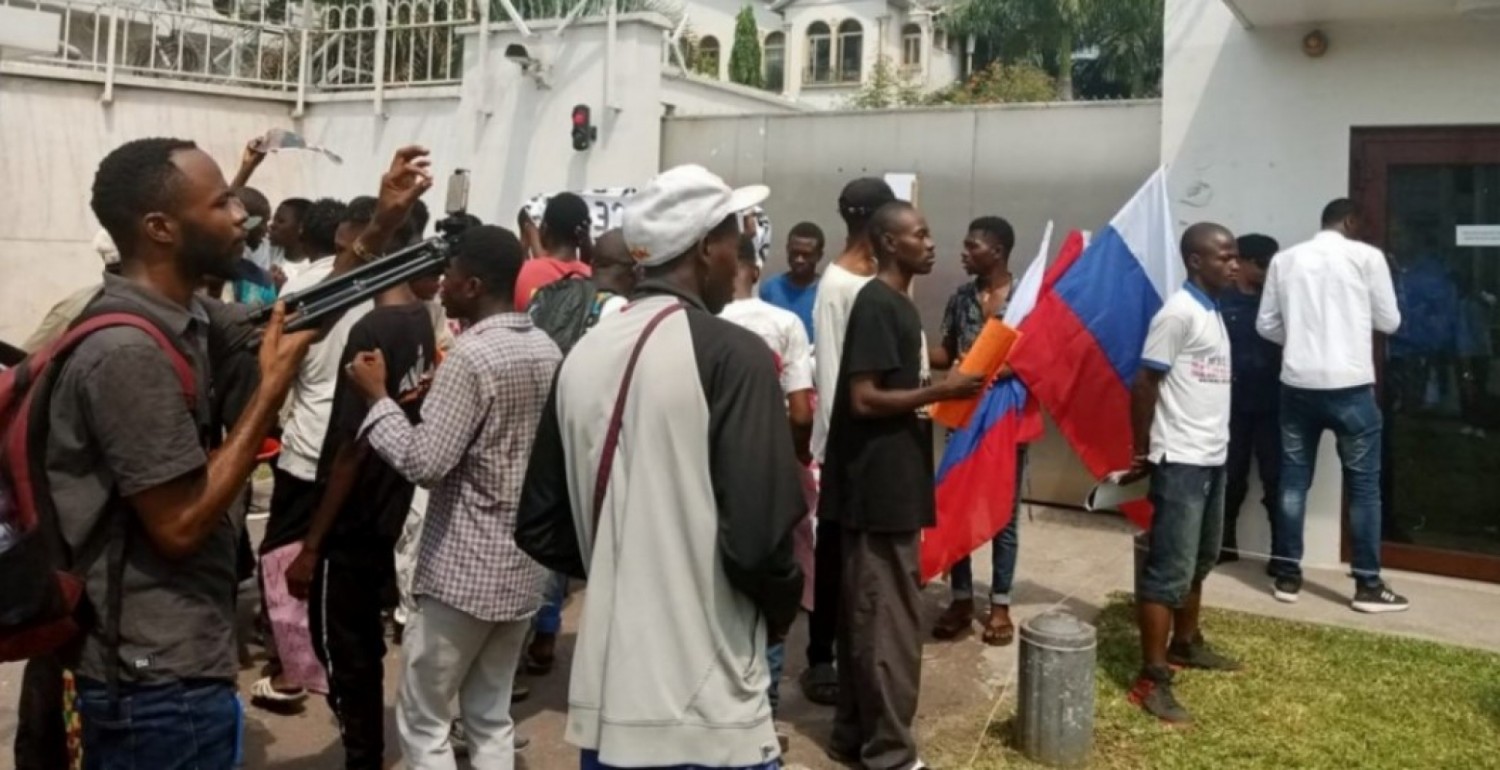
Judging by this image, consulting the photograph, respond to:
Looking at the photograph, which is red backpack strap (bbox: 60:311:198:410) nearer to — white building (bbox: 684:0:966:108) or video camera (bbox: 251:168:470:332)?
video camera (bbox: 251:168:470:332)


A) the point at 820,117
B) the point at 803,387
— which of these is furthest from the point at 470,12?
the point at 803,387

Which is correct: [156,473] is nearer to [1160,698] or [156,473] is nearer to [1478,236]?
[1160,698]

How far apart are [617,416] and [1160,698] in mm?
3139

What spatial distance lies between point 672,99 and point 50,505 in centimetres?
Result: 774

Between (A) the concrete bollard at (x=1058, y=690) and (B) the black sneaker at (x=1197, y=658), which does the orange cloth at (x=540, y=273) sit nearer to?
(A) the concrete bollard at (x=1058, y=690)

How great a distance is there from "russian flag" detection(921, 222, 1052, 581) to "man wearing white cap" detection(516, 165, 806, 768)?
311 centimetres

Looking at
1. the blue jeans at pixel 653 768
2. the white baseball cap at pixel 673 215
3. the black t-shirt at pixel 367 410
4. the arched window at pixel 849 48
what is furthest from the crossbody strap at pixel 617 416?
the arched window at pixel 849 48

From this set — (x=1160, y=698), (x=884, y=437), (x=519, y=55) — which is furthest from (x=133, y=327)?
(x=519, y=55)

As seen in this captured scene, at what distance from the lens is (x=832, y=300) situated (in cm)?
459

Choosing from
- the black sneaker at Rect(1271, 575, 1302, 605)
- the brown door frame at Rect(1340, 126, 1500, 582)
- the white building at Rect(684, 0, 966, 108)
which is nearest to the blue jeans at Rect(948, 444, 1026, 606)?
the black sneaker at Rect(1271, 575, 1302, 605)

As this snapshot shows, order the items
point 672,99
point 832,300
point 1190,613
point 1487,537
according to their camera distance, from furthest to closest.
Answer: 1. point 672,99
2. point 1487,537
3. point 1190,613
4. point 832,300

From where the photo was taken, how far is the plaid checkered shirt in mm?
3195

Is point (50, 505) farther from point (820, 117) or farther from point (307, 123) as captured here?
point (307, 123)

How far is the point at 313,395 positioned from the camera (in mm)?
4609
